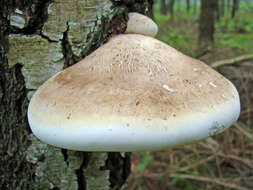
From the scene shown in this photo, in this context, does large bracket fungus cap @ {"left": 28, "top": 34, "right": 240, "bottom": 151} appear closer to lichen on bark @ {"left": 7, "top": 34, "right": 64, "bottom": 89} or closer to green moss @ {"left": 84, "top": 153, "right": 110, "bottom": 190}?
lichen on bark @ {"left": 7, "top": 34, "right": 64, "bottom": 89}

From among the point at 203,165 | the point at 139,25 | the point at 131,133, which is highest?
the point at 139,25

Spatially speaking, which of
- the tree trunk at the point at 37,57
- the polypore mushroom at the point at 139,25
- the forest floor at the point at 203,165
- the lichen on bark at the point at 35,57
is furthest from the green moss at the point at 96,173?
the forest floor at the point at 203,165

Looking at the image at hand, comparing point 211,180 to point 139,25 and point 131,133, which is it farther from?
point 131,133

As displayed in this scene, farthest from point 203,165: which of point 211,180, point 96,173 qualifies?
point 96,173

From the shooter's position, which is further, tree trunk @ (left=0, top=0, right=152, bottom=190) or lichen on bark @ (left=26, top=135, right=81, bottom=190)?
lichen on bark @ (left=26, top=135, right=81, bottom=190)

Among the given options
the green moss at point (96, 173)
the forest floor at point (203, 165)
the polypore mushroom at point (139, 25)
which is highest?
the polypore mushroom at point (139, 25)

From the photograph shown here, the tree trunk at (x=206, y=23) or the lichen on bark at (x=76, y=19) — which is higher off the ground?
the lichen on bark at (x=76, y=19)

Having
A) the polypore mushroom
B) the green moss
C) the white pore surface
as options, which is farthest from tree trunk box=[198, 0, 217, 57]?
the white pore surface

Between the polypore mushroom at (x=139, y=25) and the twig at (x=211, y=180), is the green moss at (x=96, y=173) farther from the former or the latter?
→ the twig at (x=211, y=180)
